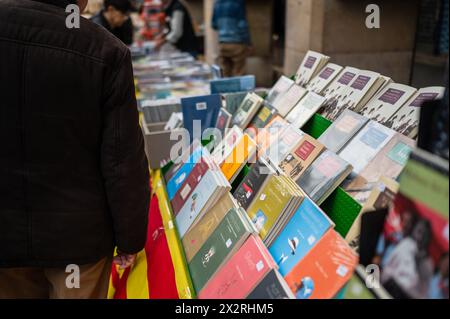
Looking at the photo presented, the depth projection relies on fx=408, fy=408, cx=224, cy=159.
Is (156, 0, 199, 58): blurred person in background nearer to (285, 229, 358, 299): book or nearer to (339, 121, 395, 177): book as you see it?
(339, 121, 395, 177): book

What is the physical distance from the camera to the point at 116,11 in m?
4.08

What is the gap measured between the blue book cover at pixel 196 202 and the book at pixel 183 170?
0.20 metres

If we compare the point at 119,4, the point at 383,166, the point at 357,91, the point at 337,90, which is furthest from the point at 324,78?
the point at 119,4

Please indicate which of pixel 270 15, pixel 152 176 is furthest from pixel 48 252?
pixel 270 15

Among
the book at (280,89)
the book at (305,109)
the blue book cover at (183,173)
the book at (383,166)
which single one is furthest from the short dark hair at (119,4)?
the book at (383,166)

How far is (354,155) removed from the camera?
1.47 metres

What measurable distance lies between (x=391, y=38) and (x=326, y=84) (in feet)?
3.32

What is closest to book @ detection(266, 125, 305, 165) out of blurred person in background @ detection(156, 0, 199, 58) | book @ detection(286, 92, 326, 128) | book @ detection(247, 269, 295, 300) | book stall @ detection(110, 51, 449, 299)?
book stall @ detection(110, 51, 449, 299)

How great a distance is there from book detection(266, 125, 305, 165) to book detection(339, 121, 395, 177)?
0.66ft

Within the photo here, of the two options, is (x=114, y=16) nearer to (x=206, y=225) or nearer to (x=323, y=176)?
(x=206, y=225)

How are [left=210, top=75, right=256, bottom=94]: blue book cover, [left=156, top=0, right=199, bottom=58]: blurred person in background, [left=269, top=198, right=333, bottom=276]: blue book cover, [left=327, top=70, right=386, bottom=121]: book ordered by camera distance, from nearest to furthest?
[left=269, top=198, right=333, bottom=276]: blue book cover
[left=327, top=70, right=386, bottom=121]: book
[left=210, top=75, right=256, bottom=94]: blue book cover
[left=156, top=0, right=199, bottom=58]: blurred person in background

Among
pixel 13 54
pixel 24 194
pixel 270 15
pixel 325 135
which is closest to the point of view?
pixel 13 54

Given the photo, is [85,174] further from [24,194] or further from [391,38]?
[391,38]

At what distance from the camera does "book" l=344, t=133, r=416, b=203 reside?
51.6 inches
